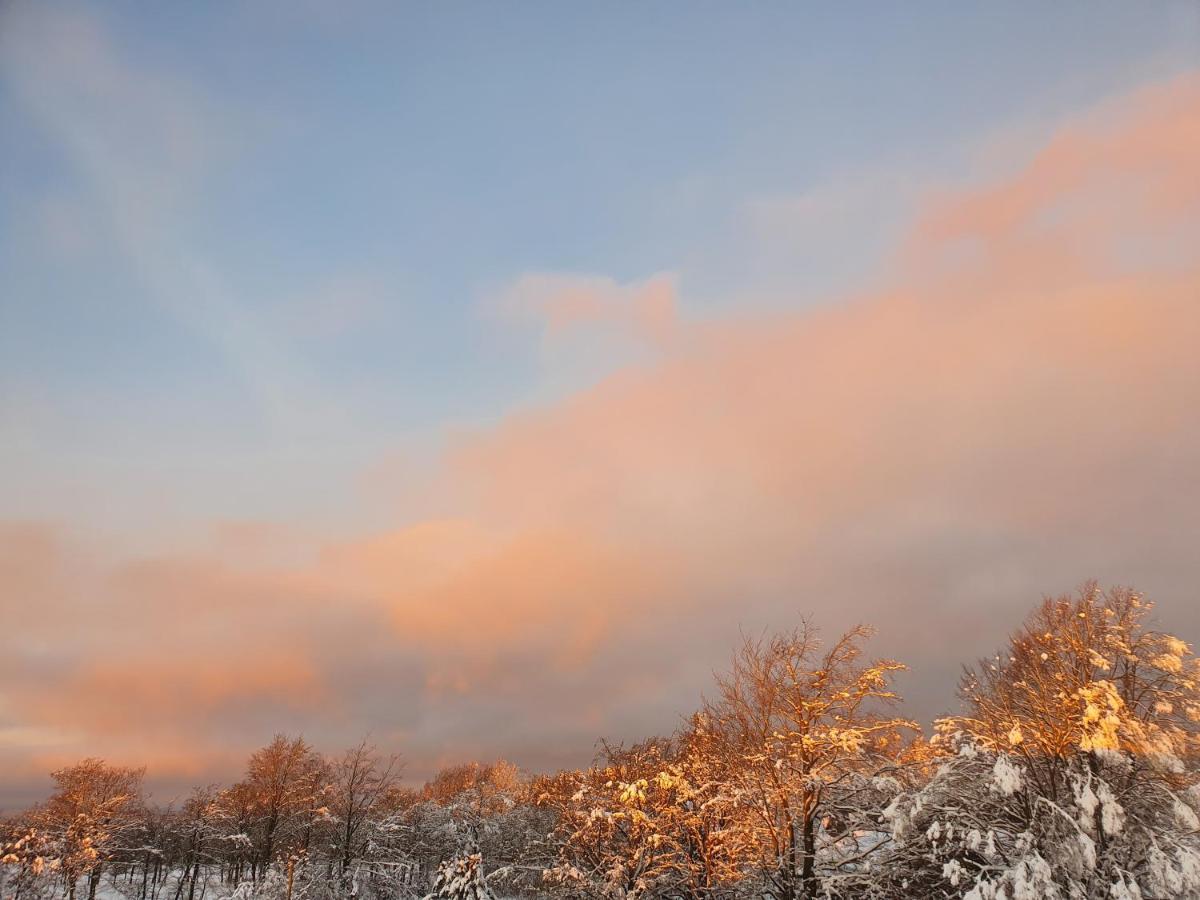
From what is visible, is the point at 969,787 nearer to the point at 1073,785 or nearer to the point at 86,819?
the point at 1073,785

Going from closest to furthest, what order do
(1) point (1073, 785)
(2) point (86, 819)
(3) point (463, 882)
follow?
(1) point (1073, 785) < (3) point (463, 882) < (2) point (86, 819)

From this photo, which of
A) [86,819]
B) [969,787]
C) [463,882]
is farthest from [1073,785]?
[86,819]

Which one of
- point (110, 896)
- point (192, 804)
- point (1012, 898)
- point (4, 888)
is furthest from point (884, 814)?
point (110, 896)

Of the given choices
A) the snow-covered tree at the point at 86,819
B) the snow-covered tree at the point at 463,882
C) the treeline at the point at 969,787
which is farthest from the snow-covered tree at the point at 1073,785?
the snow-covered tree at the point at 86,819

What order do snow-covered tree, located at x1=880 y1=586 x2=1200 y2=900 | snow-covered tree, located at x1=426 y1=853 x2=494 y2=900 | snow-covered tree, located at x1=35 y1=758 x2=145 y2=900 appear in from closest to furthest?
snow-covered tree, located at x1=880 y1=586 x2=1200 y2=900
snow-covered tree, located at x1=426 y1=853 x2=494 y2=900
snow-covered tree, located at x1=35 y1=758 x2=145 y2=900

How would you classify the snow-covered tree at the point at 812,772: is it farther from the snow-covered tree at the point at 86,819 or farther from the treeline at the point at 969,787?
the snow-covered tree at the point at 86,819

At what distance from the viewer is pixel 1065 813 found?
1703 centimetres

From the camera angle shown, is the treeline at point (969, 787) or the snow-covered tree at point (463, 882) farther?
the snow-covered tree at point (463, 882)

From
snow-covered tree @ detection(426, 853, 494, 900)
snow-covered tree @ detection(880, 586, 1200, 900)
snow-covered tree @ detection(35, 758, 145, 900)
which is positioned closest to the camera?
snow-covered tree @ detection(880, 586, 1200, 900)

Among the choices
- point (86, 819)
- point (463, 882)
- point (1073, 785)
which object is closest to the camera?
point (1073, 785)

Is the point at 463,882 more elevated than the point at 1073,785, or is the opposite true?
the point at 1073,785

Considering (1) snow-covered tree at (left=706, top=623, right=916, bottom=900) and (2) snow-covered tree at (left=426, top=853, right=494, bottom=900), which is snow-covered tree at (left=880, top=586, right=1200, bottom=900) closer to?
(1) snow-covered tree at (left=706, top=623, right=916, bottom=900)

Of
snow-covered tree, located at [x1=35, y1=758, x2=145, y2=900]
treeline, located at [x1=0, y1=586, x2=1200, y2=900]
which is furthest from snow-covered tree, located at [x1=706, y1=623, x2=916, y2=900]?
snow-covered tree, located at [x1=35, y1=758, x2=145, y2=900]

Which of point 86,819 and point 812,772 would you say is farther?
point 86,819
